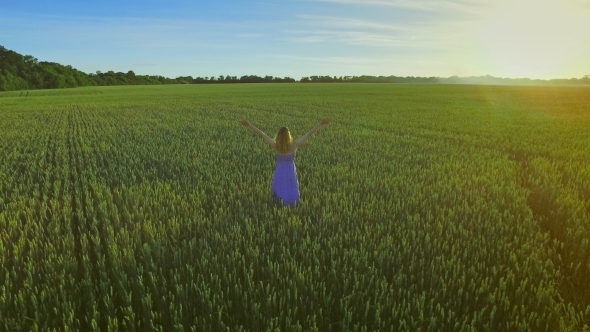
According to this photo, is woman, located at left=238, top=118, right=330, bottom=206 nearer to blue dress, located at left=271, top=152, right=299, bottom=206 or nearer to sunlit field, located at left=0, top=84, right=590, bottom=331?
blue dress, located at left=271, top=152, right=299, bottom=206

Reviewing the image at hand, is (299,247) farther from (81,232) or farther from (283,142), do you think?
(81,232)

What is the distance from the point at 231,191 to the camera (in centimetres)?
721

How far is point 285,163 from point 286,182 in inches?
12.0

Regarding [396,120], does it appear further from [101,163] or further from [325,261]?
[325,261]

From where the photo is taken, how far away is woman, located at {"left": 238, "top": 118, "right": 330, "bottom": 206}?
5945 millimetres

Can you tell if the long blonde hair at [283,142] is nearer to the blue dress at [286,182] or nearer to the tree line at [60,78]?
the blue dress at [286,182]

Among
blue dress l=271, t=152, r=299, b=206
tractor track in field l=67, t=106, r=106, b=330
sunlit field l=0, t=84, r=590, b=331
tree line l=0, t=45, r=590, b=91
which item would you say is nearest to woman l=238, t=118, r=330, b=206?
blue dress l=271, t=152, r=299, b=206

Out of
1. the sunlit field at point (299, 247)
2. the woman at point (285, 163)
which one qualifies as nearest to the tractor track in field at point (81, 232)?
the sunlit field at point (299, 247)

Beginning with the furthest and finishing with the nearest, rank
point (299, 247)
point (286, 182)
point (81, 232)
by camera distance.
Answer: point (286, 182), point (81, 232), point (299, 247)

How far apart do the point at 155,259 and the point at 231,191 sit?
267 cm

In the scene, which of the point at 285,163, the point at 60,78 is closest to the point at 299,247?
the point at 285,163

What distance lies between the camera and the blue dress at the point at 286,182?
606 centimetres

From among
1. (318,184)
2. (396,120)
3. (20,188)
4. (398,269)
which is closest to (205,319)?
(398,269)

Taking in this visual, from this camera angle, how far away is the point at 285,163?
6.06 m
